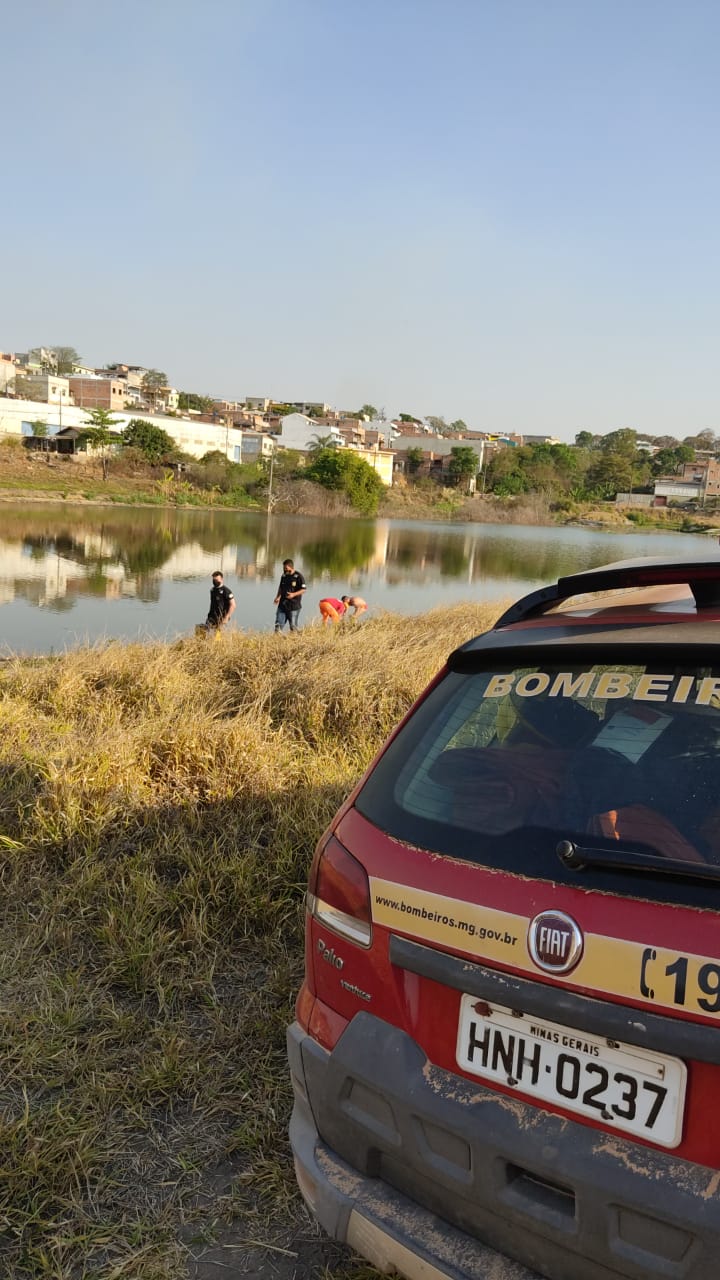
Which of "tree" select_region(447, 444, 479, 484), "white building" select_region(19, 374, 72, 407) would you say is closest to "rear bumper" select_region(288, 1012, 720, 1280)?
"white building" select_region(19, 374, 72, 407)

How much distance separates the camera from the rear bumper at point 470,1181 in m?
1.42

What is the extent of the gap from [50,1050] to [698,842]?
2.41m

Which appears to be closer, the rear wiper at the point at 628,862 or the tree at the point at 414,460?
the rear wiper at the point at 628,862

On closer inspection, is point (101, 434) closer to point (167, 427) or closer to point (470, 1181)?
point (167, 427)

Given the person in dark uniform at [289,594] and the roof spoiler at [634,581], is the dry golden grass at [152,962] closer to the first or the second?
the roof spoiler at [634,581]

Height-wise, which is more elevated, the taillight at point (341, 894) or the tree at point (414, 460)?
the tree at point (414, 460)

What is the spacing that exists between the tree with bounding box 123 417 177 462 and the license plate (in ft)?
300

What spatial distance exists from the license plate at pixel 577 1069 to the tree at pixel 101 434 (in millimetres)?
84719

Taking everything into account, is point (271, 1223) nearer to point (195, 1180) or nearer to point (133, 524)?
point (195, 1180)

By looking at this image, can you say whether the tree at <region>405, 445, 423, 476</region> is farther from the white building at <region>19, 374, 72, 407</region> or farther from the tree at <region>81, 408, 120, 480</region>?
the tree at <region>81, 408, 120, 480</region>

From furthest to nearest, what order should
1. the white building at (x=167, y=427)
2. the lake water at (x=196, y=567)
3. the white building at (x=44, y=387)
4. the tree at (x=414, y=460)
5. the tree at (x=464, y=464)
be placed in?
the tree at (x=414, y=460) → the tree at (x=464, y=464) → the white building at (x=44, y=387) → the white building at (x=167, y=427) → the lake water at (x=196, y=567)

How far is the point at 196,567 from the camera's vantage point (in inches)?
1200

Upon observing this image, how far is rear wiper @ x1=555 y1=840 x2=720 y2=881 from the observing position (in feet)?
4.91

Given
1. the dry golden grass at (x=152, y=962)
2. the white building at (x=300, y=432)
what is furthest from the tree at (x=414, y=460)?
the dry golden grass at (x=152, y=962)
